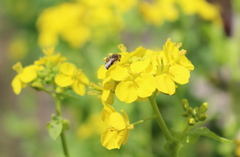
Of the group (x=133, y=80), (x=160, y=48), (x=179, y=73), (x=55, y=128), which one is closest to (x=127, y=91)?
(x=133, y=80)

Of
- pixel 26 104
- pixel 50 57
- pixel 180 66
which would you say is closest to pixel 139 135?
pixel 50 57

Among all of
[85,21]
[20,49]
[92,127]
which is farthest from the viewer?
[20,49]

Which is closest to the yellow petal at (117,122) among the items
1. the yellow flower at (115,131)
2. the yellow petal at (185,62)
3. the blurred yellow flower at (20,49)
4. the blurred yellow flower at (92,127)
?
the yellow flower at (115,131)

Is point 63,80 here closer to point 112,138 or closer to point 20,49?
point 112,138

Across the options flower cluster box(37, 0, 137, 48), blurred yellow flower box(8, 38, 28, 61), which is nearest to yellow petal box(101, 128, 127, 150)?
flower cluster box(37, 0, 137, 48)

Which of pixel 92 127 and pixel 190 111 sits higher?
pixel 190 111

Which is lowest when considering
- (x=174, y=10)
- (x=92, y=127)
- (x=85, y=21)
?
(x=92, y=127)
